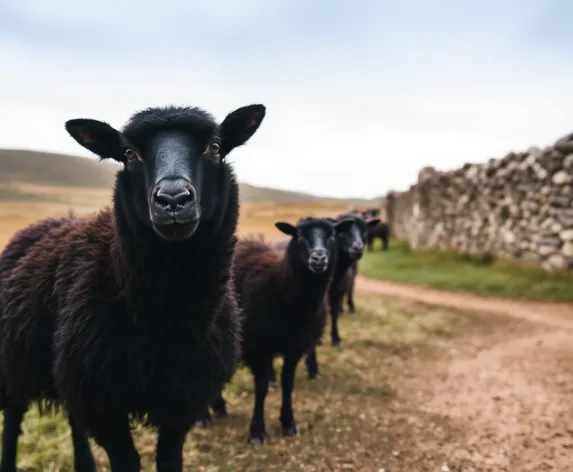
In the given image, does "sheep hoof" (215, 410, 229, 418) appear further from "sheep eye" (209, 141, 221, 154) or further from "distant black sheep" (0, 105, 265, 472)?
"sheep eye" (209, 141, 221, 154)

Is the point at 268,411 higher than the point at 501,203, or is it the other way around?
the point at 501,203

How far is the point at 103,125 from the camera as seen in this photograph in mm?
2881

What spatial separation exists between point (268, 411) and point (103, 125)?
3675 millimetres

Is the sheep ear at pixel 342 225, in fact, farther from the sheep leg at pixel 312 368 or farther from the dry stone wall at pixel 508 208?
the dry stone wall at pixel 508 208

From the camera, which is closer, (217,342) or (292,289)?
(217,342)

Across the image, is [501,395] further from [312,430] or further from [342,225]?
[342,225]

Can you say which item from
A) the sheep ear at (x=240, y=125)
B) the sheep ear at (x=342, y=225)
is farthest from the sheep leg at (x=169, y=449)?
the sheep ear at (x=342, y=225)

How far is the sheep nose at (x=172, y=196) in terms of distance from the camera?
2293 millimetres

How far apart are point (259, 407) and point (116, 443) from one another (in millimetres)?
2094

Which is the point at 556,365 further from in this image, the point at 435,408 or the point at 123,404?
the point at 123,404

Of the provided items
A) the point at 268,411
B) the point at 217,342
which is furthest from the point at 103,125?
the point at 268,411

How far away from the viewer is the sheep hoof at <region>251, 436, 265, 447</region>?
4484 mm

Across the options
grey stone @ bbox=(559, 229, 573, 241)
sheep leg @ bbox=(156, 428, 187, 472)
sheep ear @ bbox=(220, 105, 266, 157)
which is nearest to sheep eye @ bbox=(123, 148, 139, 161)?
sheep ear @ bbox=(220, 105, 266, 157)

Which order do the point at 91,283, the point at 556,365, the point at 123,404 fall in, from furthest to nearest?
the point at 556,365, the point at 91,283, the point at 123,404
